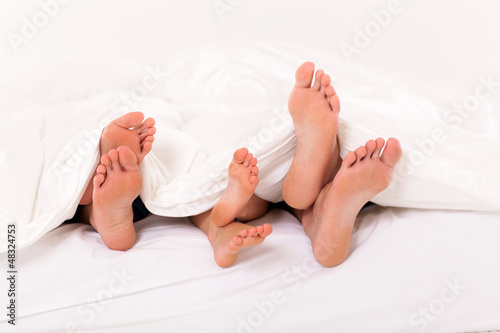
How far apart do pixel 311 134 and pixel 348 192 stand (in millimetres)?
132

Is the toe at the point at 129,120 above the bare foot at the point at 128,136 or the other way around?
above

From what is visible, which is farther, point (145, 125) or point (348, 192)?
point (145, 125)

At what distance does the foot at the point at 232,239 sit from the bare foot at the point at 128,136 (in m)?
0.22

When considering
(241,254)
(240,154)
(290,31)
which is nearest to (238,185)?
(240,154)

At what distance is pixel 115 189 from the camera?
1009 mm

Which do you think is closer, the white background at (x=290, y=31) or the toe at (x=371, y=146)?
the toe at (x=371, y=146)

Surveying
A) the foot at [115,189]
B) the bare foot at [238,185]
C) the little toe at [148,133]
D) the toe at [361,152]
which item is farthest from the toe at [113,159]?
the toe at [361,152]

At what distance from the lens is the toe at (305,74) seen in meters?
Result: 1.01

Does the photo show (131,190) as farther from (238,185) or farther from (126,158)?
(238,185)

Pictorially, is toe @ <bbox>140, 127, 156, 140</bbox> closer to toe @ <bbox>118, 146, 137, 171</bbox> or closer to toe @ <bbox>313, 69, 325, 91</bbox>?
toe @ <bbox>118, 146, 137, 171</bbox>

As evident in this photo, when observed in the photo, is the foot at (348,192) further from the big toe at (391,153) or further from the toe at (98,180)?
the toe at (98,180)

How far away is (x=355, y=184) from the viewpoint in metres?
0.98

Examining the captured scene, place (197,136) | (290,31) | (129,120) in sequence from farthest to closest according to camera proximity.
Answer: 1. (290,31)
2. (197,136)
3. (129,120)

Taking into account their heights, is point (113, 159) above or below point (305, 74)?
below
